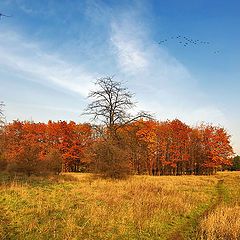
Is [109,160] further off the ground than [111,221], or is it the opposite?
[109,160]

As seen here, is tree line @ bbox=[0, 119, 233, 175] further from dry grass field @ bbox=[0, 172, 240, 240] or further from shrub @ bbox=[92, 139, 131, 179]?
dry grass field @ bbox=[0, 172, 240, 240]

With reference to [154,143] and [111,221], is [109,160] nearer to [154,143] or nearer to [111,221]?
[111,221]

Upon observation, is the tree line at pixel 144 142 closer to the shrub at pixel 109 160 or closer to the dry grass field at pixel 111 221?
the shrub at pixel 109 160

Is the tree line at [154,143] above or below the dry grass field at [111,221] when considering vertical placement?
above

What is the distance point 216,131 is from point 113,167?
30557 mm

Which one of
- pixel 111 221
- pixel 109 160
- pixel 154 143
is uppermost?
pixel 154 143

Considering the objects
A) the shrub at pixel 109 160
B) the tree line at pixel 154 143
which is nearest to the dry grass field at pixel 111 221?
the shrub at pixel 109 160

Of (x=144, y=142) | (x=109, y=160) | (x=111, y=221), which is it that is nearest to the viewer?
(x=111, y=221)

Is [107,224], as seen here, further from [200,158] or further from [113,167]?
[200,158]

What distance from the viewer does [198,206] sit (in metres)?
10.3

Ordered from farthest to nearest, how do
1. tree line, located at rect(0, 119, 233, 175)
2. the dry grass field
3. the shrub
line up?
tree line, located at rect(0, 119, 233, 175)
the shrub
the dry grass field

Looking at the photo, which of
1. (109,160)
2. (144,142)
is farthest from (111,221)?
(144,142)

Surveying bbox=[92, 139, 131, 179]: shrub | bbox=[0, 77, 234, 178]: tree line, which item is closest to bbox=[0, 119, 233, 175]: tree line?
bbox=[0, 77, 234, 178]: tree line

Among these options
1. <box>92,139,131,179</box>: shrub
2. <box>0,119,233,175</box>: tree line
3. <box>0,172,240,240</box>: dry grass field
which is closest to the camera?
<box>0,172,240,240</box>: dry grass field
